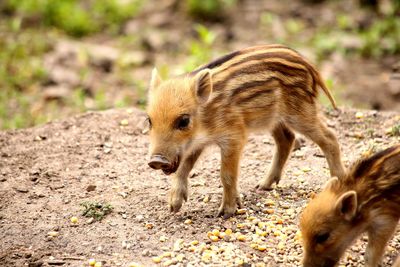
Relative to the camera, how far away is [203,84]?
16.2 feet

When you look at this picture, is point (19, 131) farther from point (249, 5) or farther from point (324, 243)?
point (249, 5)

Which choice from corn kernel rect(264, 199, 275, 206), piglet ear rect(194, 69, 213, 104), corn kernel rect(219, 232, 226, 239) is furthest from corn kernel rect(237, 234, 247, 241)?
piglet ear rect(194, 69, 213, 104)

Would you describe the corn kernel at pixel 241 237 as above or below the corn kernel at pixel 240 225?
above

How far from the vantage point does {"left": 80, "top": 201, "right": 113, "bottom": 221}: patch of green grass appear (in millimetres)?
5121

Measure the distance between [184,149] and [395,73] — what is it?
3.87 metres

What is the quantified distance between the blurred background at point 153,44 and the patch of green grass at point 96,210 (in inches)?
102

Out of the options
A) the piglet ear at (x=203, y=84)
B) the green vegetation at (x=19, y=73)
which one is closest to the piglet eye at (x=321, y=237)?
the piglet ear at (x=203, y=84)

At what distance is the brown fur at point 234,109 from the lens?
191 inches

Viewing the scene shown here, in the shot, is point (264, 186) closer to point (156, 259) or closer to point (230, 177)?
point (230, 177)

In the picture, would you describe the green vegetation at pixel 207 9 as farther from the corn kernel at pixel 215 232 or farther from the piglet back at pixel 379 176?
the piglet back at pixel 379 176

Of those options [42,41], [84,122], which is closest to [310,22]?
[42,41]

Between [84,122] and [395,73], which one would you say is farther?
[395,73]

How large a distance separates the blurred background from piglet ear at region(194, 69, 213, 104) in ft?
9.32

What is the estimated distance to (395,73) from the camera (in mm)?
7816
